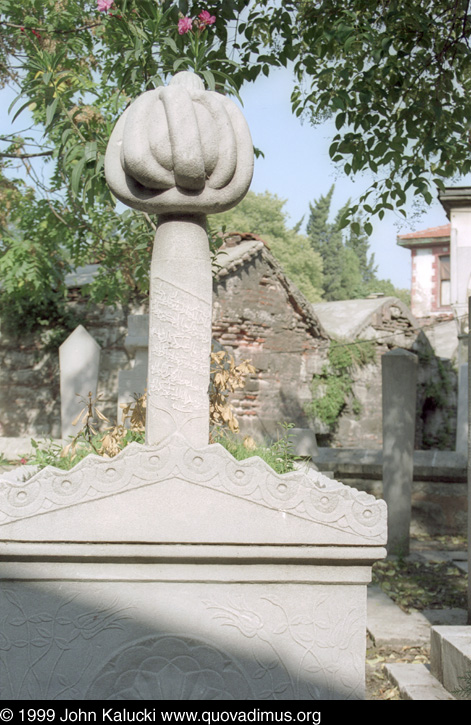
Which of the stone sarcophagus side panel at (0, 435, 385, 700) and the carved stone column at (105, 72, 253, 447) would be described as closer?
the stone sarcophagus side panel at (0, 435, 385, 700)

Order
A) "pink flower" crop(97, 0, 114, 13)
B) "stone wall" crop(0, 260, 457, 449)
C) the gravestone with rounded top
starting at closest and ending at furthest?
"pink flower" crop(97, 0, 114, 13), the gravestone with rounded top, "stone wall" crop(0, 260, 457, 449)

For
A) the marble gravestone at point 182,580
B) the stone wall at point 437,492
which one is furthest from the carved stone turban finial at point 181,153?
the stone wall at point 437,492

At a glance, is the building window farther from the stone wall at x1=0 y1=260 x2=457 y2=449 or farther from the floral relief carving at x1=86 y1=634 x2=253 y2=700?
the floral relief carving at x1=86 y1=634 x2=253 y2=700

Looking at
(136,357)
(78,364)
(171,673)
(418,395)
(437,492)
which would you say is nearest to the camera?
(171,673)

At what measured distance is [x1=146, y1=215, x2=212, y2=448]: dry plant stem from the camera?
252 centimetres

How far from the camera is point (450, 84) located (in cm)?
523

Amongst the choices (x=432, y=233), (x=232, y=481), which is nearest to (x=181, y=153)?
(x=232, y=481)

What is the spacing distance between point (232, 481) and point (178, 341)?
0.60m

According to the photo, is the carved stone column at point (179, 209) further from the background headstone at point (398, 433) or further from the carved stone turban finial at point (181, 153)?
the background headstone at point (398, 433)

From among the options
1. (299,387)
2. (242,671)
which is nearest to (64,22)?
(242,671)

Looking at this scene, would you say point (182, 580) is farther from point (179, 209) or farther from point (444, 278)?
point (444, 278)

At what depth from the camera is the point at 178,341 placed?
8.28 feet

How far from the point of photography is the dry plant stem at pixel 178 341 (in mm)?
2518

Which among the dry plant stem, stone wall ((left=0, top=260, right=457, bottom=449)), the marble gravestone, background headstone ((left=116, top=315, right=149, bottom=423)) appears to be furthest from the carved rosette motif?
stone wall ((left=0, top=260, right=457, bottom=449))
